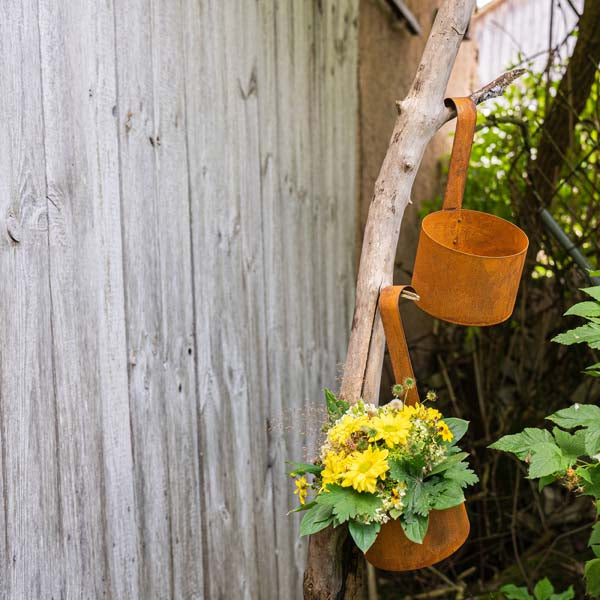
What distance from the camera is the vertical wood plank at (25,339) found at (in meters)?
1.33

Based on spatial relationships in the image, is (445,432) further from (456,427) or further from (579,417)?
(579,417)

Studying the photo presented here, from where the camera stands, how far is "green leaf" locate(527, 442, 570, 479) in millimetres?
1611

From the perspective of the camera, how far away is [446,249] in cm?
160

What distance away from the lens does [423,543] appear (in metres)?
1.58

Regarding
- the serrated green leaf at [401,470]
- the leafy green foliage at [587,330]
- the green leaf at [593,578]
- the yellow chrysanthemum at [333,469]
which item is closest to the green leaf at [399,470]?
the serrated green leaf at [401,470]

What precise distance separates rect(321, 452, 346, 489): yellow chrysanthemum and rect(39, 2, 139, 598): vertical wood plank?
50 cm

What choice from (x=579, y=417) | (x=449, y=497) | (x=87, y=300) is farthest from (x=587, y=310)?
(x=87, y=300)

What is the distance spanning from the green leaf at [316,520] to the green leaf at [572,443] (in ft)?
2.03

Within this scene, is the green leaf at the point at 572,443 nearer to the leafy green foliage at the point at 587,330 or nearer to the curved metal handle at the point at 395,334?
the leafy green foliage at the point at 587,330

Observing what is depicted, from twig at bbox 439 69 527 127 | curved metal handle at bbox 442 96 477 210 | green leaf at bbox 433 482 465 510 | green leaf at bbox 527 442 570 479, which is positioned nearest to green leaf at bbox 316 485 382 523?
green leaf at bbox 433 482 465 510

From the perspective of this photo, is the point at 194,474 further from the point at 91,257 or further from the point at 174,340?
the point at 91,257

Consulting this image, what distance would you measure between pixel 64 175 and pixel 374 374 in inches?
32.5

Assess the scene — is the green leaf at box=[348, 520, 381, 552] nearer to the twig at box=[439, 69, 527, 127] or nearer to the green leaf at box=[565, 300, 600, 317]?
the green leaf at box=[565, 300, 600, 317]

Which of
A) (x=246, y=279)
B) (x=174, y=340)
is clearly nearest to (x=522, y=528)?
(x=246, y=279)
